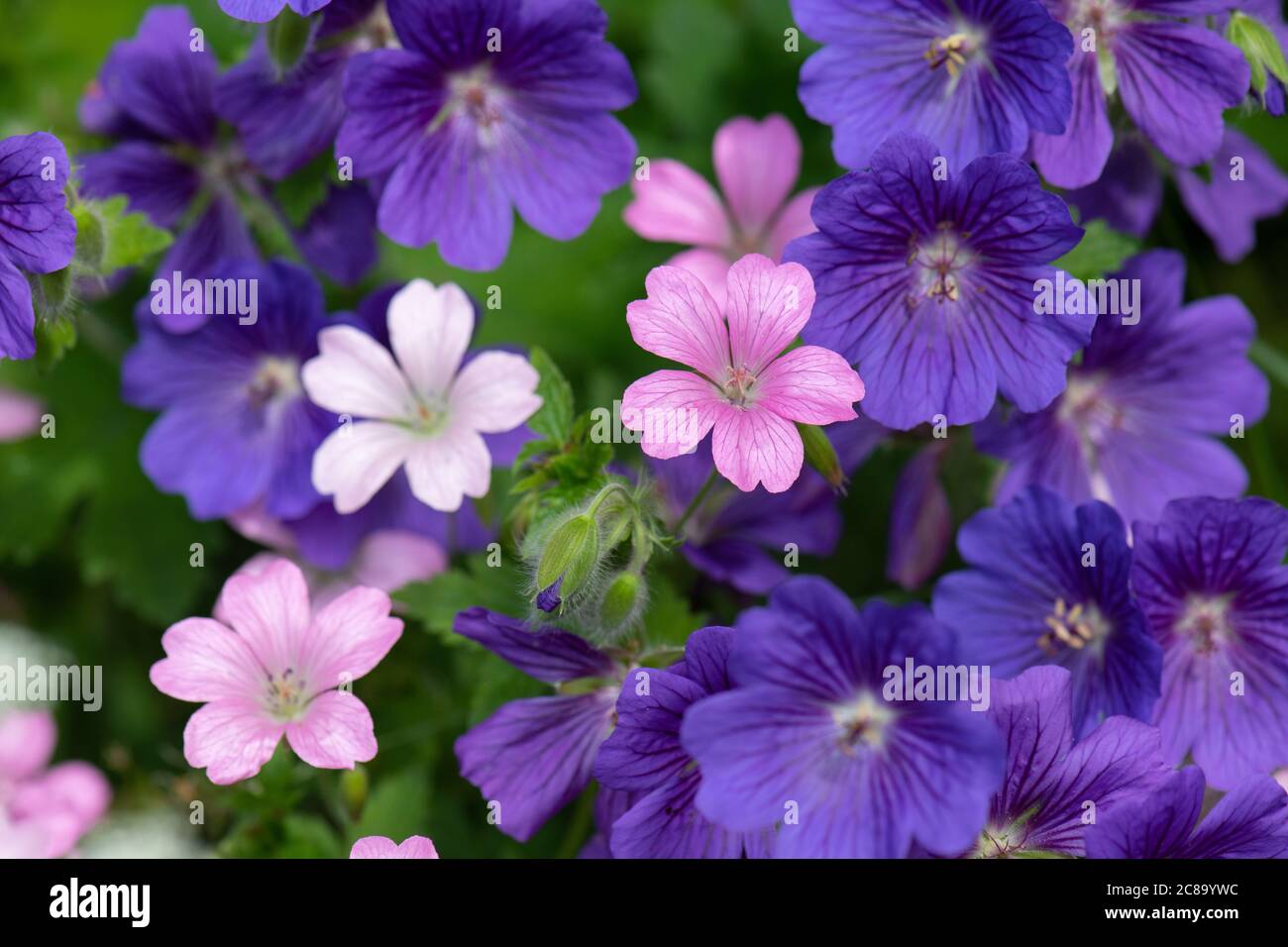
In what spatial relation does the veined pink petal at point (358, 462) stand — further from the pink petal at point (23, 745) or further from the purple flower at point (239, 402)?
the pink petal at point (23, 745)

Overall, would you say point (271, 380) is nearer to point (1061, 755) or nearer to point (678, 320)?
point (678, 320)

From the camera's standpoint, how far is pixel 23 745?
1864 millimetres

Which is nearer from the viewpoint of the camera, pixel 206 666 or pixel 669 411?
pixel 669 411

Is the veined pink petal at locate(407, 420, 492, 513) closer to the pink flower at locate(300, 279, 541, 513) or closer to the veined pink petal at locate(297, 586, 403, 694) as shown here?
the pink flower at locate(300, 279, 541, 513)

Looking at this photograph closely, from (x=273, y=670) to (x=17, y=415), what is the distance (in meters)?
0.90

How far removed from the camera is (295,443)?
1.75 meters

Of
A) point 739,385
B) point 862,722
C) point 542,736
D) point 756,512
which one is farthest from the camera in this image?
point 756,512

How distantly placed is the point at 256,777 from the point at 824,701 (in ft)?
2.35

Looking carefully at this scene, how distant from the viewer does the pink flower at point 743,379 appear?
4.09 ft

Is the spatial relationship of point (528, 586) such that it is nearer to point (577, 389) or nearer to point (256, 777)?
point (256, 777)

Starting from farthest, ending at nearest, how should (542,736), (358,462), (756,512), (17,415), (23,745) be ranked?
(17,415), (23,745), (756,512), (358,462), (542,736)

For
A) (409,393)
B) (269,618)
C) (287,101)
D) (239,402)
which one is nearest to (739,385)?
(409,393)

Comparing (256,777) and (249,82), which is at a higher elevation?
(249,82)
